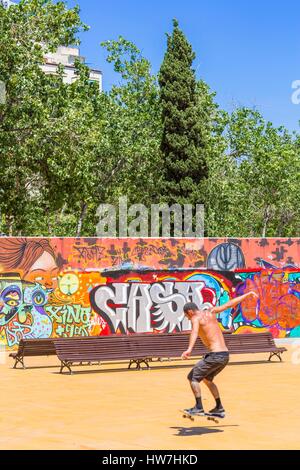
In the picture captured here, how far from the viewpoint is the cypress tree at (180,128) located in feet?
146

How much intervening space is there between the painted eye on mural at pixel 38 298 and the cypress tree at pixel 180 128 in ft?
63.0

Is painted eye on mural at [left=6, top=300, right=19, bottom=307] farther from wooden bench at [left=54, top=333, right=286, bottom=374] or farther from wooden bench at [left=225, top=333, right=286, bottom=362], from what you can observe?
wooden bench at [left=225, top=333, right=286, bottom=362]

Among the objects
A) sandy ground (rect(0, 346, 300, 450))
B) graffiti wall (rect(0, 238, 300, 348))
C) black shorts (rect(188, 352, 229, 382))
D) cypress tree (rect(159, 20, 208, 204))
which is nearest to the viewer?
sandy ground (rect(0, 346, 300, 450))

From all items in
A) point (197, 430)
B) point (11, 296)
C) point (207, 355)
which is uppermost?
point (11, 296)

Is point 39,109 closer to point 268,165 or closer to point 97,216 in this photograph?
point 97,216

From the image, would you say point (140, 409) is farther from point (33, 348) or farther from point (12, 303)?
point (12, 303)

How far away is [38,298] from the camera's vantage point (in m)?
25.9

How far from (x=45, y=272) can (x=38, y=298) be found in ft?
2.52

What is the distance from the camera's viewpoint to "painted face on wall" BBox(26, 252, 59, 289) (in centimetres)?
2589

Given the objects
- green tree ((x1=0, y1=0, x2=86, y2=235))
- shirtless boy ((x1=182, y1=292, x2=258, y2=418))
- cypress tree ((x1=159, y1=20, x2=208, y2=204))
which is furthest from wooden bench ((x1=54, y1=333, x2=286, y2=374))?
cypress tree ((x1=159, y1=20, x2=208, y2=204))

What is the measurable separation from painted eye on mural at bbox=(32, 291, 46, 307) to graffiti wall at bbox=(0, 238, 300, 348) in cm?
3

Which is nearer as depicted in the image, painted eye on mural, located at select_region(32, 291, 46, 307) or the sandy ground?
the sandy ground

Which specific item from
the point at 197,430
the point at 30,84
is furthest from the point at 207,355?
the point at 30,84
